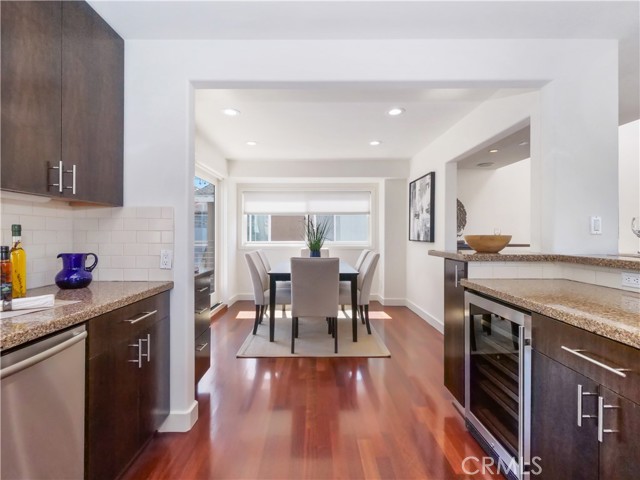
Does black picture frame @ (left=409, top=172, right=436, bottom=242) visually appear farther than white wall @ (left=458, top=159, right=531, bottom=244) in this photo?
No

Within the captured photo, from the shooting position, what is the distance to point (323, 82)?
6.15 ft

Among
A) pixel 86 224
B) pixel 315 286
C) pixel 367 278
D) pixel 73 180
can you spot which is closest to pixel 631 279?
pixel 315 286

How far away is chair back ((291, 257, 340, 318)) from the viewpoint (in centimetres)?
287

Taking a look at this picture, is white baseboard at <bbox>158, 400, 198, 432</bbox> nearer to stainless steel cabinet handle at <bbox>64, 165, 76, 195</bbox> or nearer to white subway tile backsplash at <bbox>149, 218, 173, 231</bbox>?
white subway tile backsplash at <bbox>149, 218, 173, 231</bbox>

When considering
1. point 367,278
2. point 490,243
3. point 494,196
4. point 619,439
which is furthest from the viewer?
point 494,196

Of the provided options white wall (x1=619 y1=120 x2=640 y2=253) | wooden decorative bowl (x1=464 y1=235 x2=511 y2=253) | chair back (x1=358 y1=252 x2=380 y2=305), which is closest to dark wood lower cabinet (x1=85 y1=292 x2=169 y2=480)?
wooden decorative bowl (x1=464 y1=235 x2=511 y2=253)

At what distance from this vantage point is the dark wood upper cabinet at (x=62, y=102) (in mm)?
1150

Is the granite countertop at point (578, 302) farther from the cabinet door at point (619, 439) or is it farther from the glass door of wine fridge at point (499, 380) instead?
the cabinet door at point (619, 439)

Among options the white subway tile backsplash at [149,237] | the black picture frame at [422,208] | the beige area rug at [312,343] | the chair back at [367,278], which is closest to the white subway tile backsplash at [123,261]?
the white subway tile backsplash at [149,237]

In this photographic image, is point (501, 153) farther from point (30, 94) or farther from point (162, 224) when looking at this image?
point (30, 94)

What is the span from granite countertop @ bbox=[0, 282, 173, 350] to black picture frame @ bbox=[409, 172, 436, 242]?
10.3 ft

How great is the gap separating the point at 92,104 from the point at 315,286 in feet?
6.91

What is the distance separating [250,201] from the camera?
5.37 metres

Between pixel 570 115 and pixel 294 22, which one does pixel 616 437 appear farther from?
pixel 294 22
